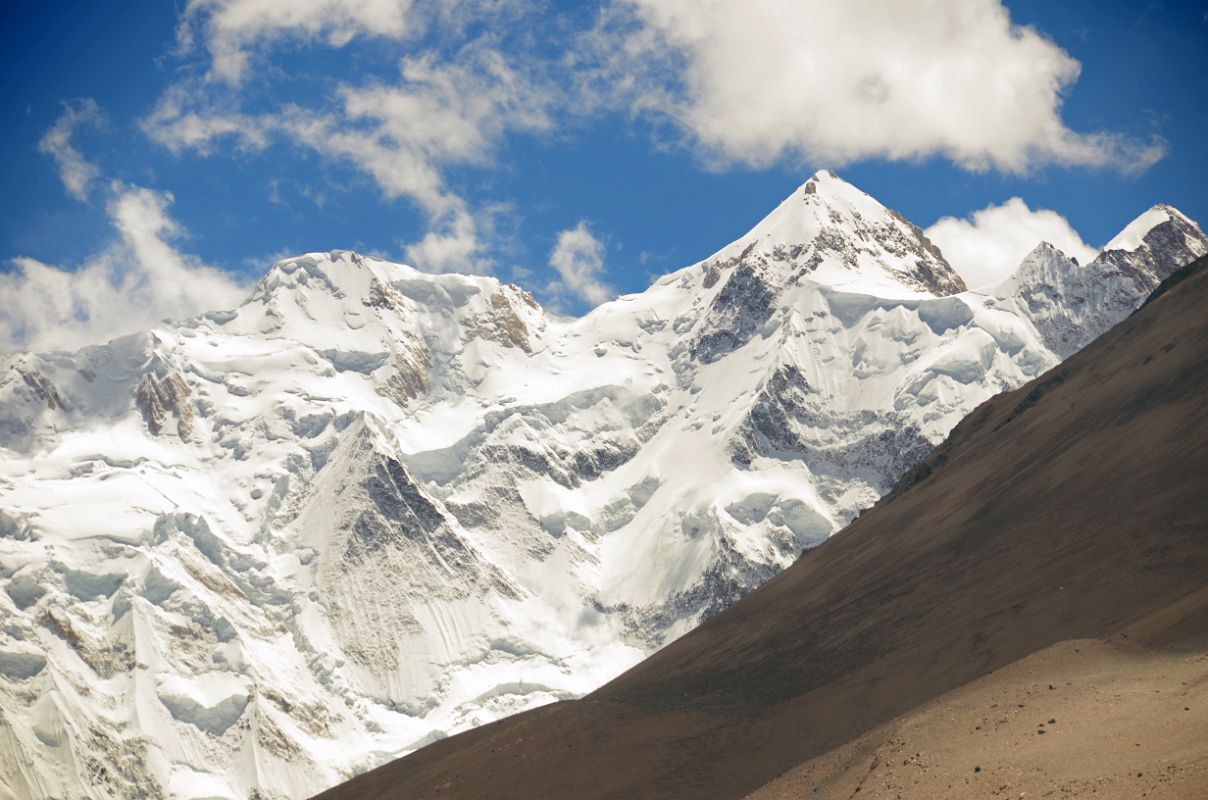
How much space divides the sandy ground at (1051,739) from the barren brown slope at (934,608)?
412 centimetres

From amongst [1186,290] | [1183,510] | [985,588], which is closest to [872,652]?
[985,588]

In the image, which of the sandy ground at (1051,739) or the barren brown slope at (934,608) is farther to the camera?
the barren brown slope at (934,608)

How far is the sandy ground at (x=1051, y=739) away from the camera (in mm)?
47312

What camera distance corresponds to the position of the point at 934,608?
90.2m

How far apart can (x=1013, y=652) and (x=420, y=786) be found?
34.0m

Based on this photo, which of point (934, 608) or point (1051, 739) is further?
point (934, 608)

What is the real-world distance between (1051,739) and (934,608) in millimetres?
37466

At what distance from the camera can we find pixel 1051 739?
2085 inches

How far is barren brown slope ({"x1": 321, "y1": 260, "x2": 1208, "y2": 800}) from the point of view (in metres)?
75.9

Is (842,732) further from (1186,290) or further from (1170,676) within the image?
(1186,290)

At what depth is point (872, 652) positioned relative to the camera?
3501 inches

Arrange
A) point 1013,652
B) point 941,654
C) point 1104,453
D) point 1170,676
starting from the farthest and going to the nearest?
point 1104,453
point 941,654
point 1013,652
point 1170,676

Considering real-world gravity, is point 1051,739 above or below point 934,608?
below

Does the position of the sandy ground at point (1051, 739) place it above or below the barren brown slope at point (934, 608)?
below
